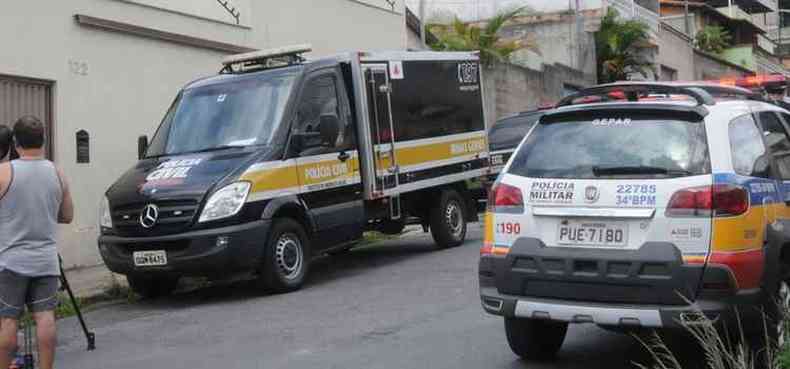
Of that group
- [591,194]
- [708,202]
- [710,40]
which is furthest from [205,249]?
[710,40]

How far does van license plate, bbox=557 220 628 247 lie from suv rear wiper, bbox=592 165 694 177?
31cm

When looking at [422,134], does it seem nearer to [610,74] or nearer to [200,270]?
[200,270]

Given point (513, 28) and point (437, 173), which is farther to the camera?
point (513, 28)

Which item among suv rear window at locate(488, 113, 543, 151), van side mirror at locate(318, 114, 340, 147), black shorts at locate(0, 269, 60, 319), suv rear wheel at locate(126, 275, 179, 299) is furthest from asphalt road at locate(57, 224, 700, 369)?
suv rear window at locate(488, 113, 543, 151)

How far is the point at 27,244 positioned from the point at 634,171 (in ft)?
11.8

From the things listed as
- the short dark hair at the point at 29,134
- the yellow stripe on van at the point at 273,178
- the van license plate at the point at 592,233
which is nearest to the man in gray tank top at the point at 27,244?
the short dark hair at the point at 29,134

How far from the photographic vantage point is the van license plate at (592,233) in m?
5.77

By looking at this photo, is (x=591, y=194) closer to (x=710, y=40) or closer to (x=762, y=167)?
(x=762, y=167)

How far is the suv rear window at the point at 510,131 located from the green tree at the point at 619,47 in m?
13.4

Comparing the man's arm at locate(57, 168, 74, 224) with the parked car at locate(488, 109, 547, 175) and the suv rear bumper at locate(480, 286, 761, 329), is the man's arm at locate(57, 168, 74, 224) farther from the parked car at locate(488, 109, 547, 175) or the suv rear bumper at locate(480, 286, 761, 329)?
the parked car at locate(488, 109, 547, 175)

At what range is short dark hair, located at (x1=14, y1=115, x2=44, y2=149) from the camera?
6020 mm

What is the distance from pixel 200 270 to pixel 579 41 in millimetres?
21467

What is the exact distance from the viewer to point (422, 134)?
1255 cm

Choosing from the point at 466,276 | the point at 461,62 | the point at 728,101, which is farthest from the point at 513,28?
the point at 728,101
